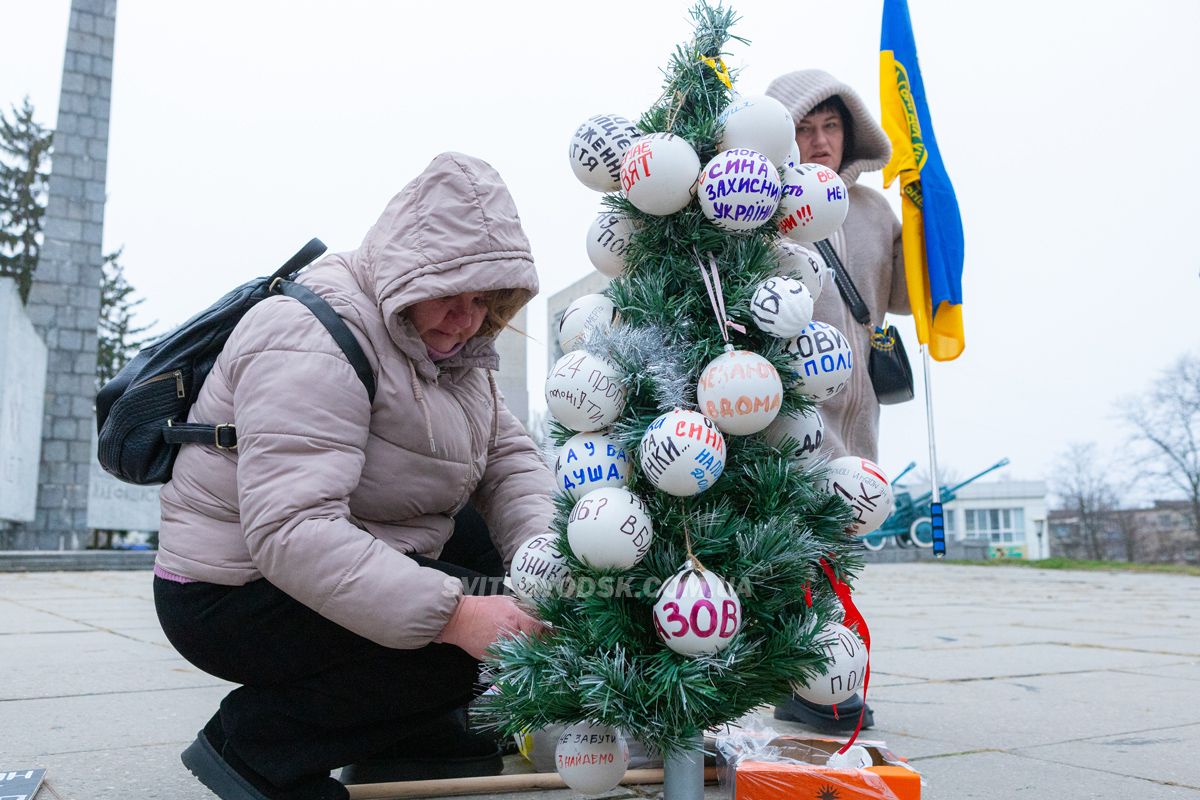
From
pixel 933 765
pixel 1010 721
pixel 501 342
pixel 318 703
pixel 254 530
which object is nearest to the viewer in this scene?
pixel 254 530

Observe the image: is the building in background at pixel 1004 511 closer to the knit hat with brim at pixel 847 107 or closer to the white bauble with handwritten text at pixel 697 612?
the knit hat with brim at pixel 847 107

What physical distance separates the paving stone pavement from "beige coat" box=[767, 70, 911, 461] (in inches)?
31.0

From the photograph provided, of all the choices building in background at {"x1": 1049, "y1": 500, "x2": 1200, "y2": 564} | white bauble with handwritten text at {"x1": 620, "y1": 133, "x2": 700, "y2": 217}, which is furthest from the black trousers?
building in background at {"x1": 1049, "y1": 500, "x2": 1200, "y2": 564}

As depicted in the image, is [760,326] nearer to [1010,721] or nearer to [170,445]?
[170,445]

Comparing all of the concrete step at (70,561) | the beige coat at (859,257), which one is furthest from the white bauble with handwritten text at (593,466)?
the concrete step at (70,561)

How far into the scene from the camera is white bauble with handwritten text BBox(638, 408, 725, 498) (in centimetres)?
141

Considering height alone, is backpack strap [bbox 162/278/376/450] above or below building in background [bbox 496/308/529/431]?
below

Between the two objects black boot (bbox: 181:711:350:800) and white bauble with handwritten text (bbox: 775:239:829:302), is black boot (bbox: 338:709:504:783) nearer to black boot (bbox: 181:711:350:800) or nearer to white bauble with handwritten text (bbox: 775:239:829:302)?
black boot (bbox: 181:711:350:800)

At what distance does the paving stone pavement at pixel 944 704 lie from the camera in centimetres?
199

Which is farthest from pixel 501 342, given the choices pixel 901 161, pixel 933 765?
pixel 933 765

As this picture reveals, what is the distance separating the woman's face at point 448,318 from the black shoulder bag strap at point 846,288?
1141mm

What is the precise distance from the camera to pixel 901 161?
107 inches

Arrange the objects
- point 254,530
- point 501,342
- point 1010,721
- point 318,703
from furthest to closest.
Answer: point 501,342 → point 1010,721 → point 318,703 → point 254,530

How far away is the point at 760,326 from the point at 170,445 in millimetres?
1101
